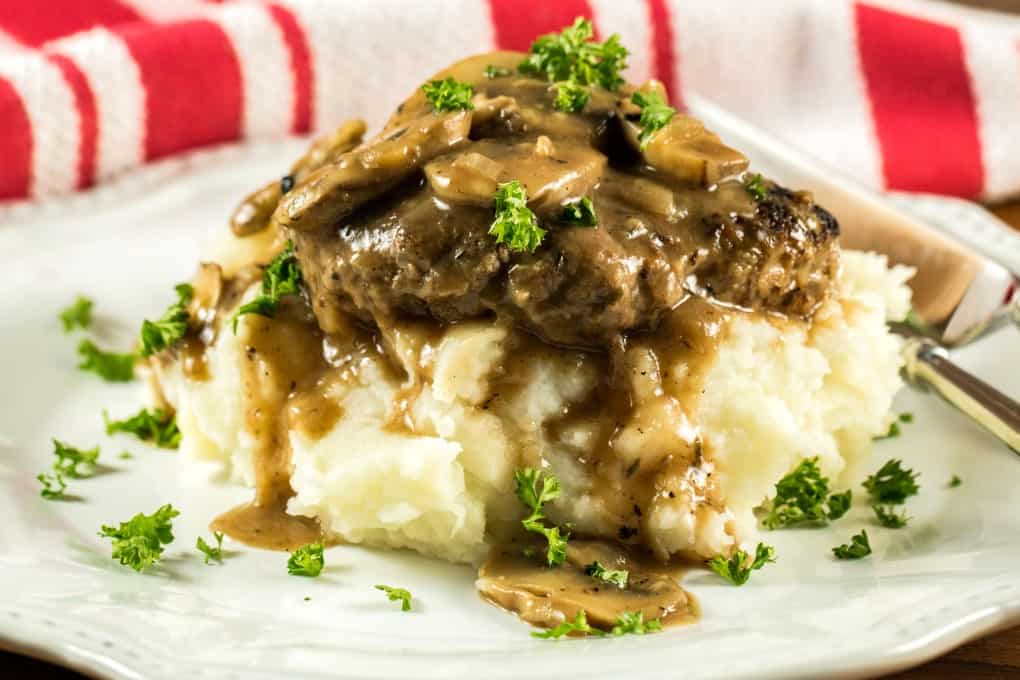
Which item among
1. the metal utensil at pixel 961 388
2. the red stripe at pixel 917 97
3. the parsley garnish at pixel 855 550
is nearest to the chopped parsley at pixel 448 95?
the parsley garnish at pixel 855 550

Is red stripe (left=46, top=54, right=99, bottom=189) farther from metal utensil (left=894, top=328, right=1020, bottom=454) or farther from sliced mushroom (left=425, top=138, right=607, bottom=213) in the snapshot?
metal utensil (left=894, top=328, right=1020, bottom=454)

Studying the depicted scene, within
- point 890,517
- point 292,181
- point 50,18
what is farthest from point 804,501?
point 50,18

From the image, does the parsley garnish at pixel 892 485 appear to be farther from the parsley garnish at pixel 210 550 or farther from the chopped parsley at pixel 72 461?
the chopped parsley at pixel 72 461

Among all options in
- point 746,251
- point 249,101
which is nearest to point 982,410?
point 746,251

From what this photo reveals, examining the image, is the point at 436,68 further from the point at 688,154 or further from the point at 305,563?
the point at 305,563

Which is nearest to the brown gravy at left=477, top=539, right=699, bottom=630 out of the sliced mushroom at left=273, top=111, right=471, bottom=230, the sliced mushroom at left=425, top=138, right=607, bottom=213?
the sliced mushroom at left=425, top=138, right=607, bottom=213

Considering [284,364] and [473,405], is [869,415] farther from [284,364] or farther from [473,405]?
[284,364]
